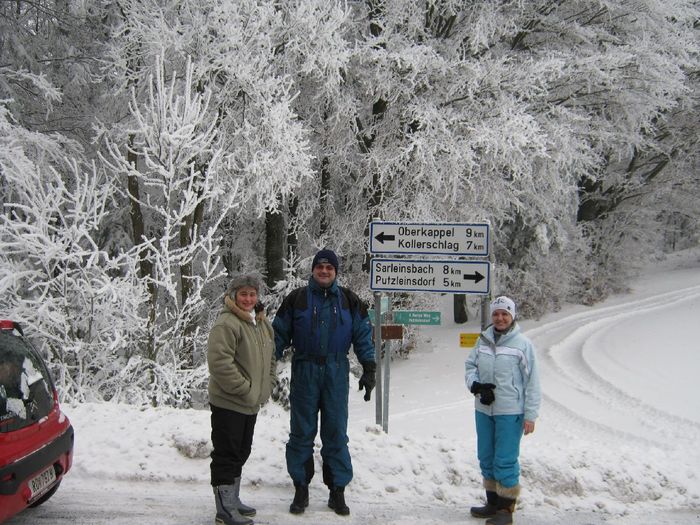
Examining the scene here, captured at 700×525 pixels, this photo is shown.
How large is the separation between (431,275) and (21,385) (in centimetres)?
358

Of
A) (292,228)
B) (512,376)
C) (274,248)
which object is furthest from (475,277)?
(274,248)

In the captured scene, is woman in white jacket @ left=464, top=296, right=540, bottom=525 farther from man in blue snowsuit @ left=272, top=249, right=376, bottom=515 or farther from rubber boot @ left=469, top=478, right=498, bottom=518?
man in blue snowsuit @ left=272, top=249, right=376, bottom=515

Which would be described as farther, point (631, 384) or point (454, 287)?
point (631, 384)

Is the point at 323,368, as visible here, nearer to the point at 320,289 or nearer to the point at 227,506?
the point at 320,289

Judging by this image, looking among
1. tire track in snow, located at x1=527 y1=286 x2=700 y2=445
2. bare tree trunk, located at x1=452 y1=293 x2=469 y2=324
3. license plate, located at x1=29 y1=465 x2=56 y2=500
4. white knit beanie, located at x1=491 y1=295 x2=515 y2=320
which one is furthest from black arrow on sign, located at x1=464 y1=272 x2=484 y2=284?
bare tree trunk, located at x1=452 y1=293 x2=469 y2=324

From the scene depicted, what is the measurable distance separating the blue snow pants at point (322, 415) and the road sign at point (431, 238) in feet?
5.70

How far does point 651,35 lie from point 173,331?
12.4 metres

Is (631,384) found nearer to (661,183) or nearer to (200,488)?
(200,488)

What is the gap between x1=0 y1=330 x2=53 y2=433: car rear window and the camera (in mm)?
3754

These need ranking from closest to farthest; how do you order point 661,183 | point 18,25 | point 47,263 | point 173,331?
→ point 47,263 < point 173,331 < point 18,25 < point 661,183

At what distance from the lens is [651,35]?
45.0ft

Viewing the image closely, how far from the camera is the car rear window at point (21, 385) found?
3754 millimetres

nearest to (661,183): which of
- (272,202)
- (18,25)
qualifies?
(272,202)

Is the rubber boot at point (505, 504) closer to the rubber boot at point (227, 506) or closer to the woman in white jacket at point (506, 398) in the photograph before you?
the woman in white jacket at point (506, 398)
